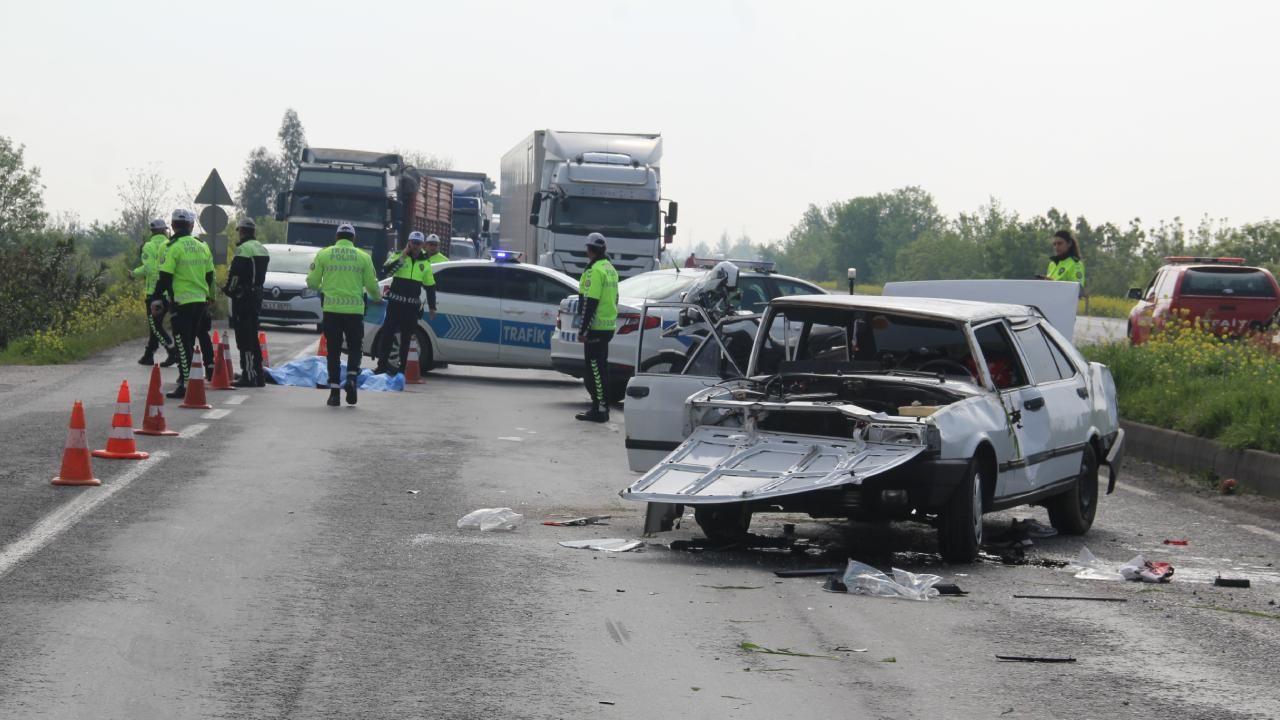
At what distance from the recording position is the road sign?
2964 cm

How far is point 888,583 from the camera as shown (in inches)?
320

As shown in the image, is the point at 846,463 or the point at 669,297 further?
the point at 669,297

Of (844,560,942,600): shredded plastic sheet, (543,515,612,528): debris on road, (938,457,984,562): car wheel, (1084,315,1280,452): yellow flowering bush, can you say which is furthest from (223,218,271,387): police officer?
(844,560,942,600): shredded plastic sheet

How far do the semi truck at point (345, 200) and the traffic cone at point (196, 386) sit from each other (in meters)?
19.4

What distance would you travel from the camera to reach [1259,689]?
6.26m

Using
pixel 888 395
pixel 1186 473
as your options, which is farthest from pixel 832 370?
pixel 1186 473

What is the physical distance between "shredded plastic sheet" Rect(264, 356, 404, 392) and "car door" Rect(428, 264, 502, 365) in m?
1.74

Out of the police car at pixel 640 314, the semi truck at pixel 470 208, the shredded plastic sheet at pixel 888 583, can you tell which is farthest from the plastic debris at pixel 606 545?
the semi truck at pixel 470 208

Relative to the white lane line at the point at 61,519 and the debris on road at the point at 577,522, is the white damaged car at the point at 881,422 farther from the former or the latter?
the white lane line at the point at 61,519

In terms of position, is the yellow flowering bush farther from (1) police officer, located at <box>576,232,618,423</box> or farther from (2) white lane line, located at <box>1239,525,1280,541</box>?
(1) police officer, located at <box>576,232,618,423</box>

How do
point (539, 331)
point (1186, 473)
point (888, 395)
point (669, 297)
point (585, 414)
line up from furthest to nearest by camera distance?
point (539, 331), point (669, 297), point (585, 414), point (1186, 473), point (888, 395)

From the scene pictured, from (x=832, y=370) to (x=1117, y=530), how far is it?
93.6 inches

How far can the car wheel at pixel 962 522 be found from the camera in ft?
29.0

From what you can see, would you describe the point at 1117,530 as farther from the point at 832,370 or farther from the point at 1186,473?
the point at 1186,473
